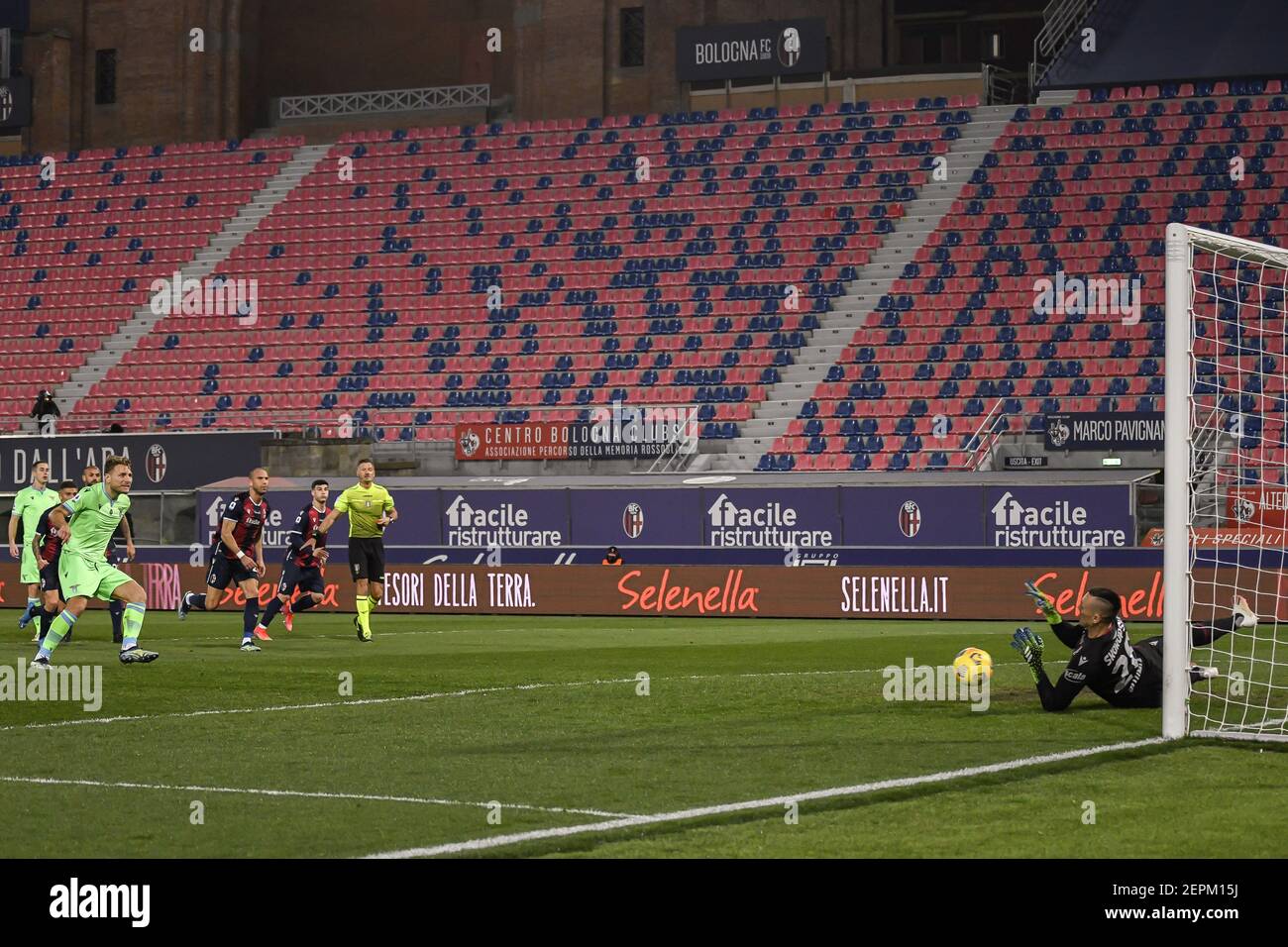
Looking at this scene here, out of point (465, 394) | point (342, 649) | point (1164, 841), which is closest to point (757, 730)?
point (1164, 841)

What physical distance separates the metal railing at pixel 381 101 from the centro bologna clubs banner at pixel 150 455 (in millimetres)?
15182

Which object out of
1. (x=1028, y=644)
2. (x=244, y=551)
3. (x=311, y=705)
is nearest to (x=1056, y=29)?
(x=244, y=551)

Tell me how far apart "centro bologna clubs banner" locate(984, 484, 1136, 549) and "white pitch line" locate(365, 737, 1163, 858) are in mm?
19447

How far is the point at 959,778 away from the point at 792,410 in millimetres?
26532

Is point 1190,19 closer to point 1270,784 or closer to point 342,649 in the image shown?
point 342,649

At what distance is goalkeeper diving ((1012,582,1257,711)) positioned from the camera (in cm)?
1202

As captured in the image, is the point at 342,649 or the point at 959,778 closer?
the point at 959,778

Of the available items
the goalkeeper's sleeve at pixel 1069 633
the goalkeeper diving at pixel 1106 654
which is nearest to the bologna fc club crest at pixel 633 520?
the goalkeeper diving at pixel 1106 654

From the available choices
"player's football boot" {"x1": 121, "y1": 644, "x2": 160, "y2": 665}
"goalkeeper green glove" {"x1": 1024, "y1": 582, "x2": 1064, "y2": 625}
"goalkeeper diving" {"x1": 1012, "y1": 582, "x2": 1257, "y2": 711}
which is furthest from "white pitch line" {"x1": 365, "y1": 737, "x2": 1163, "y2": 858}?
"player's football boot" {"x1": 121, "y1": 644, "x2": 160, "y2": 665}

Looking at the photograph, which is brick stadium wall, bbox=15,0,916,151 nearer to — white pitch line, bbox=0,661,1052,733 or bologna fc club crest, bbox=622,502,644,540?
bologna fc club crest, bbox=622,502,644,540

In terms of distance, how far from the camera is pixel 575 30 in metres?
47.2

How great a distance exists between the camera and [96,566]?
641 inches

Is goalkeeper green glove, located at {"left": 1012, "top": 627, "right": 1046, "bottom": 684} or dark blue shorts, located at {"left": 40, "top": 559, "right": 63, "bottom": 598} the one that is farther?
dark blue shorts, located at {"left": 40, "top": 559, "right": 63, "bottom": 598}

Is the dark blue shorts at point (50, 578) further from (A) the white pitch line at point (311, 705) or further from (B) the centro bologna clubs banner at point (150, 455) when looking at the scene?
(B) the centro bologna clubs banner at point (150, 455)
